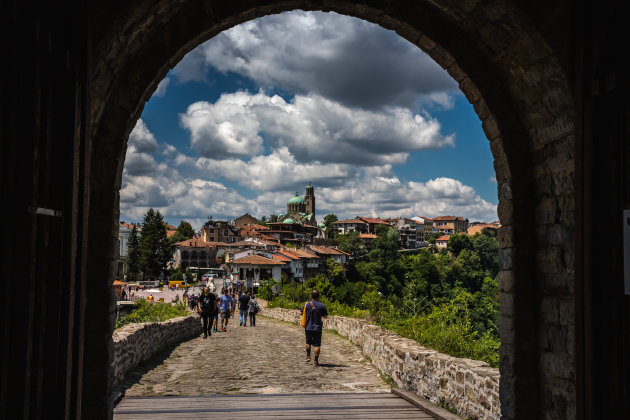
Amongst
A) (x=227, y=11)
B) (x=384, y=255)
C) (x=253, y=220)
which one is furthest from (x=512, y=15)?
(x=253, y=220)

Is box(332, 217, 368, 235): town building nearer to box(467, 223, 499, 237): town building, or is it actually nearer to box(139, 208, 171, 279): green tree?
box(467, 223, 499, 237): town building

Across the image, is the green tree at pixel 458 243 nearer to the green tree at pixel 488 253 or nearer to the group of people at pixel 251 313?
the green tree at pixel 488 253

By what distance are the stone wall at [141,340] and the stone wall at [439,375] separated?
3814mm

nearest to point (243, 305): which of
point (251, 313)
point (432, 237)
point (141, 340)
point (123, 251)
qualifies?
point (251, 313)

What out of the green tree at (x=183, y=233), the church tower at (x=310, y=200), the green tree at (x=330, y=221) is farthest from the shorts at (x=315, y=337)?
the church tower at (x=310, y=200)

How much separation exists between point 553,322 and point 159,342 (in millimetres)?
8192

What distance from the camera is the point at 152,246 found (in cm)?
6153

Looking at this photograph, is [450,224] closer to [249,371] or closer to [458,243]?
[458,243]

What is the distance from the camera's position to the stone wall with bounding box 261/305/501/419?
461 cm

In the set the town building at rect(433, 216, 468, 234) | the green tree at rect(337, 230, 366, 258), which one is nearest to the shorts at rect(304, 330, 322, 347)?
the green tree at rect(337, 230, 366, 258)

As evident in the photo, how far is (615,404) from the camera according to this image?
3.02 m

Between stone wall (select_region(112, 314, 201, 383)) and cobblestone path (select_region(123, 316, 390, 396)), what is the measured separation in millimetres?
213

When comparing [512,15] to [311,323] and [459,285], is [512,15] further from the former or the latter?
[459,285]

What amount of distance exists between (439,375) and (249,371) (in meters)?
3.71
